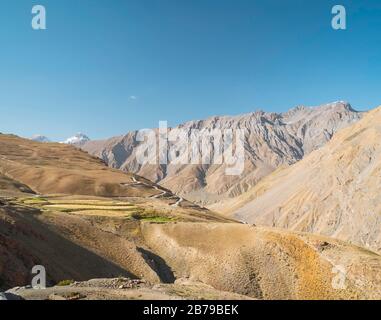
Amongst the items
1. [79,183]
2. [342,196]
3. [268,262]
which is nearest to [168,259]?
[268,262]

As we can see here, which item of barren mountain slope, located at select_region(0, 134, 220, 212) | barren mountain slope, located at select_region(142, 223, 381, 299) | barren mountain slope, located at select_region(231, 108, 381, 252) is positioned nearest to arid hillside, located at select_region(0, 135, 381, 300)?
barren mountain slope, located at select_region(142, 223, 381, 299)

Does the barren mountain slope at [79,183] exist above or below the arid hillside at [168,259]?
above

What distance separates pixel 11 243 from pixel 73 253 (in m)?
11.1

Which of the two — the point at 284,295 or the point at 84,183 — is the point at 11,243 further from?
the point at 84,183

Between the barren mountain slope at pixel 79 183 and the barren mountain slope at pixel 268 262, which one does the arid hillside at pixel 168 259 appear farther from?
the barren mountain slope at pixel 79 183

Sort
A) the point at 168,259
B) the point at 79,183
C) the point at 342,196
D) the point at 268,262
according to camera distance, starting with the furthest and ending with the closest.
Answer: the point at 342,196
the point at 79,183
the point at 168,259
the point at 268,262

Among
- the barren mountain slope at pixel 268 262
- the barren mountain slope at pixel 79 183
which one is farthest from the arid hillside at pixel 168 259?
the barren mountain slope at pixel 79 183

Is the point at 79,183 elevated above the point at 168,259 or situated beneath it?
elevated above

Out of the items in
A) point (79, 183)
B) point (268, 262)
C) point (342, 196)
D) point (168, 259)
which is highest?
point (79, 183)

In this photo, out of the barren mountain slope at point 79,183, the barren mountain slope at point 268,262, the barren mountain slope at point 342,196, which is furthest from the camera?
the barren mountain slope at point 342,196

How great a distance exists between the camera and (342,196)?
153 meters

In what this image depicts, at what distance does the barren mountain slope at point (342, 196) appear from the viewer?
13362 cm

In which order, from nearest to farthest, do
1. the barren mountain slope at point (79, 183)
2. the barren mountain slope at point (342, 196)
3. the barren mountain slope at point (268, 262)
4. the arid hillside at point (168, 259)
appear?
the arid hillside at point (168, 259) < the barren mountain slope at point (268, 262) < the barren mountain slope at point (79, 183) < the barren mountain slope at point (342, 196)

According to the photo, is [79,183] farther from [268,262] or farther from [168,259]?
[268,262]
